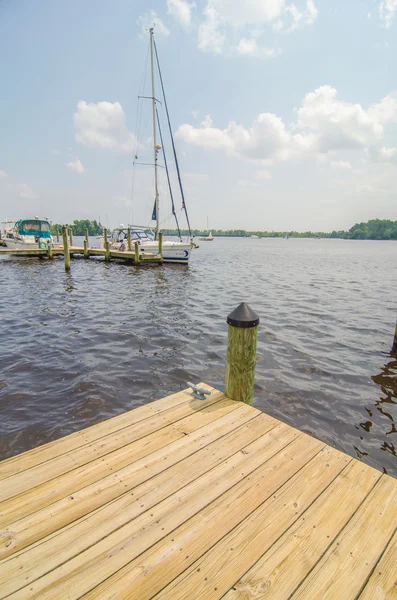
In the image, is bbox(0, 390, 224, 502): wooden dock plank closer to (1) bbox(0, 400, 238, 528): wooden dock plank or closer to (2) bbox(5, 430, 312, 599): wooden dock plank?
(1) bbox(0, 400, 238, 528): wooden dock plank

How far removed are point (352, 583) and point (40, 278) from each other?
20097mm

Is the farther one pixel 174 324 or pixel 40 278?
pixel 40 278

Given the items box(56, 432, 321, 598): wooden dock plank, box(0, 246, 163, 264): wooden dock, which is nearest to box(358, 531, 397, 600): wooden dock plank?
box(56, 432, 321, 598): wooden dock plank

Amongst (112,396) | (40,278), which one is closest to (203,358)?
(112,396)

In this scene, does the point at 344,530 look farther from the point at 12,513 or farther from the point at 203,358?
the point at 203,358

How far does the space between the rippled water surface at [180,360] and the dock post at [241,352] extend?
178cm

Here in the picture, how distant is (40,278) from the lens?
18.6 meters

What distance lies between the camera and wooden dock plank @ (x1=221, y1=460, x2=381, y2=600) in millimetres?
1683

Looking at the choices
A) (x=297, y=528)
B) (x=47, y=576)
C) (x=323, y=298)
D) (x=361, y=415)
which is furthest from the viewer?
(x=323, y=298)

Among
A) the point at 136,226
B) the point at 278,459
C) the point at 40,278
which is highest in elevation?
the point at 136,226

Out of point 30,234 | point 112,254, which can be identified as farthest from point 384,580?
point 30,234

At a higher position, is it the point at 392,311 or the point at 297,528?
the point at 297,528

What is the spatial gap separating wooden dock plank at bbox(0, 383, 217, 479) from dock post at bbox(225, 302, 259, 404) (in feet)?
0.83

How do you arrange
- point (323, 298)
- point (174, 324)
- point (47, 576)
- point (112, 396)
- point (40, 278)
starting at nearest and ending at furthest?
1. point (47, 576)
2. point (112, 396)
3. point (174, 324)
4. point (323, 298)
5. point (40, 278)
